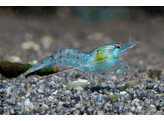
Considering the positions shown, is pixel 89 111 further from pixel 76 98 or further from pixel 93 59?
pixel 93 59

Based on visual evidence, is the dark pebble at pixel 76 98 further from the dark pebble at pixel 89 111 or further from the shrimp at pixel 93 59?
the shrimp at pixel 93 59

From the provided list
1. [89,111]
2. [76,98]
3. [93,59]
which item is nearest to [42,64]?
[93,59]

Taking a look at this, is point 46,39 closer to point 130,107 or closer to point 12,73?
point 12,73

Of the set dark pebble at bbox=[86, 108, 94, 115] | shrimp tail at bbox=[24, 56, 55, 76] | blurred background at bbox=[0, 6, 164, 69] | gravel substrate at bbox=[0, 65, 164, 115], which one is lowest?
dark pebble at bbox=[86, 108, 94, 115]

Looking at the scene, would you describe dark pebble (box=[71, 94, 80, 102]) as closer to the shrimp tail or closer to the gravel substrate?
the gravel substrate

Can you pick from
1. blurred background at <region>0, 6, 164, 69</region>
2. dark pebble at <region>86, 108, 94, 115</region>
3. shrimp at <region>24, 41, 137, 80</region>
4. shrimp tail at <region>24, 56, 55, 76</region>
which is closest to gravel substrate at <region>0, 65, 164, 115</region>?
dark pebble at <region>86, 108, 94, 115</region>

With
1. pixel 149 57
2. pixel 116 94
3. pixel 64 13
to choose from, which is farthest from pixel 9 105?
pixel 64 13
